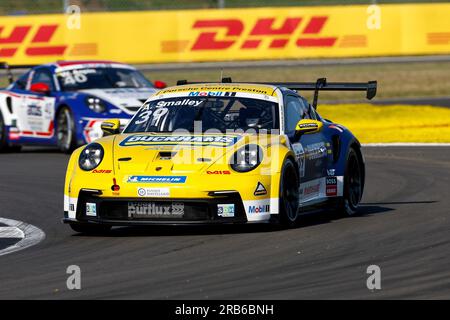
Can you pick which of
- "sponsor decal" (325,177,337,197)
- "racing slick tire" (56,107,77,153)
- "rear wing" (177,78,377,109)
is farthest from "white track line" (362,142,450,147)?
"sponsor decal" (325,177,337,197)

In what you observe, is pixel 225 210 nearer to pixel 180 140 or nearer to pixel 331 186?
pixel 180 140

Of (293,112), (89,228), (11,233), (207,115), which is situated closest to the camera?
(89,228)

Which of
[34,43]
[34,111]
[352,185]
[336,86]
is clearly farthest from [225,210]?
[34,43]

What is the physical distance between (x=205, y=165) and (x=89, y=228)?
1.13 meters

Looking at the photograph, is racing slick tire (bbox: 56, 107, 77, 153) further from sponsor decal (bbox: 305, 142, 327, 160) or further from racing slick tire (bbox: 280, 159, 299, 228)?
racing slick tire (bbox: 280, 159, 299, 228)

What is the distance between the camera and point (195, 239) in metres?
9.72

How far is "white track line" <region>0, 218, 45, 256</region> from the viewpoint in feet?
31.3

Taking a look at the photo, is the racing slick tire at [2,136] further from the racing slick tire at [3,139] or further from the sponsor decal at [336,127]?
the sponsor decal at [336,127]

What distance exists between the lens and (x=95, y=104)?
17734 mm

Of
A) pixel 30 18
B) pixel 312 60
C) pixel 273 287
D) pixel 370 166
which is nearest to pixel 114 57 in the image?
pixel 30 18

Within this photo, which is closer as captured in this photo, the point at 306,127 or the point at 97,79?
the point at 306,127

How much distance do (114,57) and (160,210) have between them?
67.0 ft

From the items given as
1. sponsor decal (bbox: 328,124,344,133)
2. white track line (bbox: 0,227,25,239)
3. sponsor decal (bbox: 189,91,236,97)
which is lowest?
white track line (bbox: 0,227,25,239)
